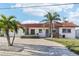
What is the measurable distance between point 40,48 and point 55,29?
1.33ft

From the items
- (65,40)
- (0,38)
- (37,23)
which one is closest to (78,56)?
(65,40)

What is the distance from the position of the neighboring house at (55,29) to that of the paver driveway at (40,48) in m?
0.12

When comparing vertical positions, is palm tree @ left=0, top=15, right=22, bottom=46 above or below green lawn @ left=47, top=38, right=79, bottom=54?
above

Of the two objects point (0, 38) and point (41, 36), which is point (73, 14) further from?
point (0, 38)

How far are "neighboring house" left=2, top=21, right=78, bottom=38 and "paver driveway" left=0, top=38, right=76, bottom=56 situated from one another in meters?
0.12

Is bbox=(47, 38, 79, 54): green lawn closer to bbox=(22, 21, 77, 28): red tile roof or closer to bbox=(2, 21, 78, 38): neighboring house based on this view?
bbox=(2, 21, 78, 38): neighboring house

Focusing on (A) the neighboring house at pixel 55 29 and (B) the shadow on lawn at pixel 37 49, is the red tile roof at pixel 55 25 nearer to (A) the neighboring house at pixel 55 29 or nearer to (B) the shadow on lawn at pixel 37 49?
(A) the neighboring house at pixel 55 29

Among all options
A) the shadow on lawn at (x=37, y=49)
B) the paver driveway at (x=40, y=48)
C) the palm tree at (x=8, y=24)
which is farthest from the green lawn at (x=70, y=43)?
the palm tree at (x=8, y=24)

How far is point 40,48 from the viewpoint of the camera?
7371 mm

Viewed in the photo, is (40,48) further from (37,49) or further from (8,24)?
(8,24)

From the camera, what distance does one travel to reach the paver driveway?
7339 millimetres

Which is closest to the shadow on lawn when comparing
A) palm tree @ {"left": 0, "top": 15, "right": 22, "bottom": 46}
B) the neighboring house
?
the neighboring house

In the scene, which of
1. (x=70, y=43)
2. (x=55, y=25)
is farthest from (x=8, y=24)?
(x=70, y=43)

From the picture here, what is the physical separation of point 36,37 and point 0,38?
1.98 ft
